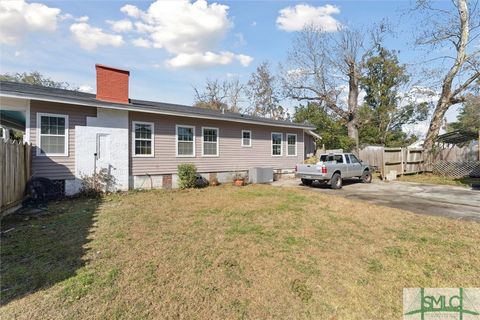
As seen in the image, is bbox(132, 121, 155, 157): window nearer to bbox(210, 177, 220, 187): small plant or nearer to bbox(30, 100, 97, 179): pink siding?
bbox(30, 100, 97, 179): pink siding

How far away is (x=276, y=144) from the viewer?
55.5 feet

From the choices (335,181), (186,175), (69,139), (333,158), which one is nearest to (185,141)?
(186,175)

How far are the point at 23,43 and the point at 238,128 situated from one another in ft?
41.8

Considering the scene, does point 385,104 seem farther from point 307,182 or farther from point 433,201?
point 433,201

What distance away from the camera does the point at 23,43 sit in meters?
14.2

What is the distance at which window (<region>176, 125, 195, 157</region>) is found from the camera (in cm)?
1264

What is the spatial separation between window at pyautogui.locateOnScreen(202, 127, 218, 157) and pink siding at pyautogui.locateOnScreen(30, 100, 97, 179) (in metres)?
5.22

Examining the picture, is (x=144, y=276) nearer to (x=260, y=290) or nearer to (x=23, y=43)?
(x=260, y=290)

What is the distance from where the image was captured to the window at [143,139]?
1126 centimetres

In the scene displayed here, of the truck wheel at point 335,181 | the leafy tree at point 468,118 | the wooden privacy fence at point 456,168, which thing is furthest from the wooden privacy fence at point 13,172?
the leafy tree at point 468,118

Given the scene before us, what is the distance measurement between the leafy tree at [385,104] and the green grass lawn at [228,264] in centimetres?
2541

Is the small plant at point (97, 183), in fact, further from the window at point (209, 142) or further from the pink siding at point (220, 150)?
the window at point (209, 142)

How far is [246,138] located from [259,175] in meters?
2.36

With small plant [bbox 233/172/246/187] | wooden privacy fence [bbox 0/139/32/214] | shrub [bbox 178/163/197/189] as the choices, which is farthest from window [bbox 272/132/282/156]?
wooden privacy fence [bbox 0/139/32/214]
